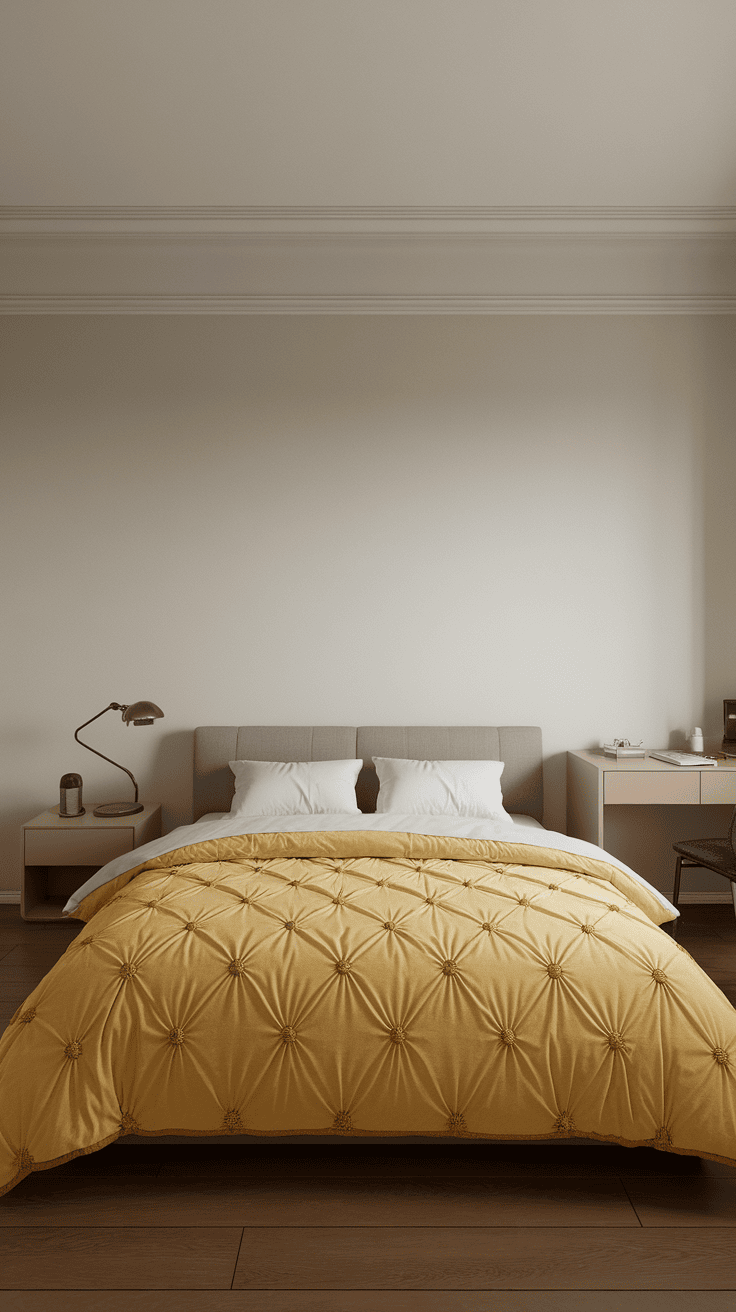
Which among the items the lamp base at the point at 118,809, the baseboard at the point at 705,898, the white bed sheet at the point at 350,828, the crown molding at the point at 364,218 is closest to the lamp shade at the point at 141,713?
the lamp base at the point at 118,809

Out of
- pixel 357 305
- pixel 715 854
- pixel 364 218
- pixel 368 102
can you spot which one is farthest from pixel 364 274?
pixel 715 854

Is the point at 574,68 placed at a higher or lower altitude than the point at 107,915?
higher

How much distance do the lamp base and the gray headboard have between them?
29cm

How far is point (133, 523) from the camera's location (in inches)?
151

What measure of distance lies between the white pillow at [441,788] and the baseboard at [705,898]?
1.15 m

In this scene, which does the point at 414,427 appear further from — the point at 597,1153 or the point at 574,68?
the point at 597,1153

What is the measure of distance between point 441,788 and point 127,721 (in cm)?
145

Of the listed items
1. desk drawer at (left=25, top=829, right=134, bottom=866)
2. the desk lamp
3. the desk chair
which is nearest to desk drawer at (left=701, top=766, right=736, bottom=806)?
the desk chair

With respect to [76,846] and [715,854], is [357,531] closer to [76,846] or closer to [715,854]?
[76,846]

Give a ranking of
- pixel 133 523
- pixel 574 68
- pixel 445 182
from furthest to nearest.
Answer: pixel 133 523 < pixel 445 182 < pixel 574 68

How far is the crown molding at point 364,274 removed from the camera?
149 inches

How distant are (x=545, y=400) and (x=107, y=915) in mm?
3076

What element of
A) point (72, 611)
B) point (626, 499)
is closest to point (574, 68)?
point (626, 499)

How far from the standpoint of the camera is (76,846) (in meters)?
3.44
